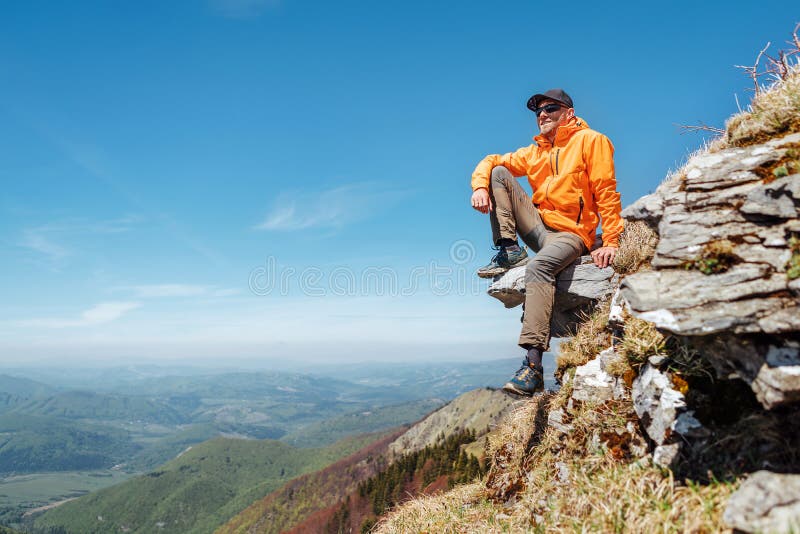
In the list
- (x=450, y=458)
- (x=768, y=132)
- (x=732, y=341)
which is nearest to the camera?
(x=732, y=341)

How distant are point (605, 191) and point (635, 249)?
4.24ft

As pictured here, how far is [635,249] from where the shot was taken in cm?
808

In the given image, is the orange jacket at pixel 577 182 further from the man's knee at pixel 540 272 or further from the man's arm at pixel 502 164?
the man's knee at pixel 540 272

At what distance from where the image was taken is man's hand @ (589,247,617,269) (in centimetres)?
830

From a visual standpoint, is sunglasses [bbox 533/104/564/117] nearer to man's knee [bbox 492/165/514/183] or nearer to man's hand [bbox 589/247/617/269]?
man's knee [bbox 492/165/514/183]

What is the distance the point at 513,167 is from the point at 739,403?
6576 millimetres

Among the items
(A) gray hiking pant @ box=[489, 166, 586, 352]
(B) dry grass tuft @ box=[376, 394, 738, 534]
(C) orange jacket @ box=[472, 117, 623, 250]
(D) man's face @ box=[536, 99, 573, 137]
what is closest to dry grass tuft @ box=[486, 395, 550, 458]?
(B) dry grass tuft @ box=[376, 394, 738, 534]

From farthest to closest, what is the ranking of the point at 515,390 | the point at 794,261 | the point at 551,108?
the point at 551,108 < the point at 515,390 < the point at 794,261

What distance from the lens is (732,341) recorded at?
3871 millimetres

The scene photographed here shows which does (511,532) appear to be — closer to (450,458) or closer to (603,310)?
(603,310)

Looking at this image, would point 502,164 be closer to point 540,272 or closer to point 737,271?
point 540,272

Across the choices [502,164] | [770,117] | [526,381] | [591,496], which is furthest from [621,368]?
[502,164]

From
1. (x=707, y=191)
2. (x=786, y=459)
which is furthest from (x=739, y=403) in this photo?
(x=707, y=191)

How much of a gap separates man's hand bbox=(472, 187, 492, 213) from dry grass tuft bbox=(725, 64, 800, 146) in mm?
4276
